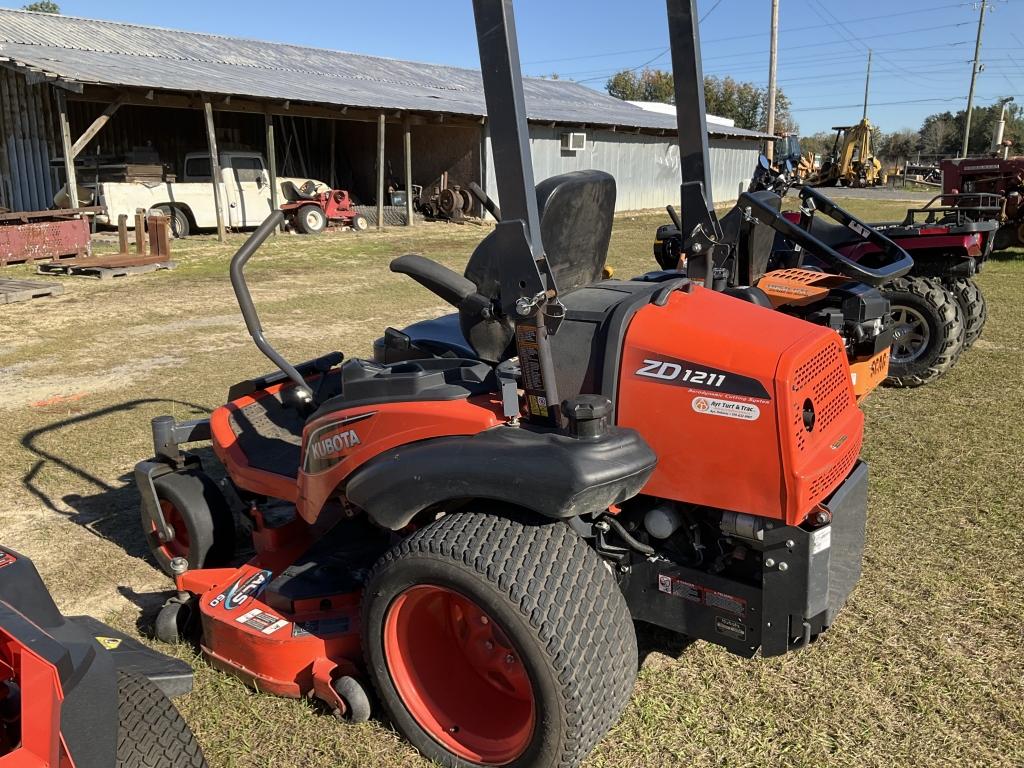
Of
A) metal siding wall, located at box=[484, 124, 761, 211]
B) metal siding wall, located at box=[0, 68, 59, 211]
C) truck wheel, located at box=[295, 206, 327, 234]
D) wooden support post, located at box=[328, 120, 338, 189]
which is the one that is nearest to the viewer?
metal siding wall, located at box=[0, 68, 59, 211]

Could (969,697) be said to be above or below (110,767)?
below

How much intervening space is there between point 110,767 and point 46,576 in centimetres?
229

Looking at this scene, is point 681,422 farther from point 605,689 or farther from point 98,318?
point 98,318

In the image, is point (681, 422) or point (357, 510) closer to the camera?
point (681, 422)

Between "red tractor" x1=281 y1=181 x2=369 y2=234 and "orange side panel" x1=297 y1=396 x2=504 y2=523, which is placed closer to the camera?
"orange side panel" x1=297 y1=396 x2=504 y2=523

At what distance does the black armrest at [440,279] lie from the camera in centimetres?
266

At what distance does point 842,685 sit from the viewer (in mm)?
2926

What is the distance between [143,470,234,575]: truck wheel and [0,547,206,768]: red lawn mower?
4.49 feet

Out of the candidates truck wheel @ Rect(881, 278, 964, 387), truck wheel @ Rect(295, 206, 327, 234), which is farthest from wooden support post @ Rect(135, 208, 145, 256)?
truck wheel @ Rect(881, 278, 964, 387)

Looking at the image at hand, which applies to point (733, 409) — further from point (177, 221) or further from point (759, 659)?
point (177, 221)

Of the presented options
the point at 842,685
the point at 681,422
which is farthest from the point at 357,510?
the point at 842,685

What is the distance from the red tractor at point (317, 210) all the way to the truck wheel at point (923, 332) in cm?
1424

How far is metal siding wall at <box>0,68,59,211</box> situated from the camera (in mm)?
17641

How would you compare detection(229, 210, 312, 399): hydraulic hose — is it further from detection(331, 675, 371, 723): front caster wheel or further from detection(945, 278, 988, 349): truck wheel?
detection(945, 278, 988, 349): truck wheel
